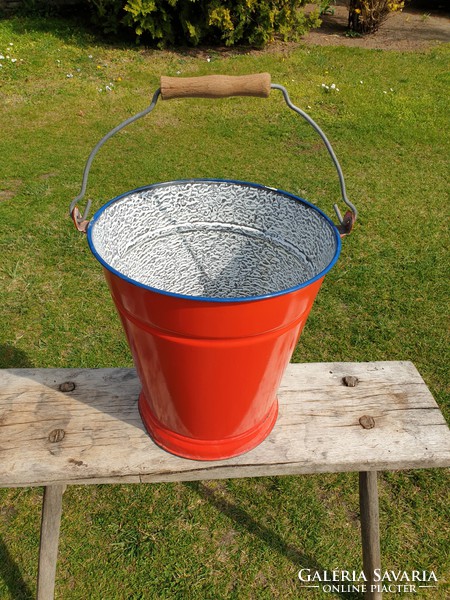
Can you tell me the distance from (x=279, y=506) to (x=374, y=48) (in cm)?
702

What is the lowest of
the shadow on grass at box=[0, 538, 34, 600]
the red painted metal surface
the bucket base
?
the shadow on grass at box=[0, 538, 34, 600]

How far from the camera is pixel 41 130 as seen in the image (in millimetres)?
4789

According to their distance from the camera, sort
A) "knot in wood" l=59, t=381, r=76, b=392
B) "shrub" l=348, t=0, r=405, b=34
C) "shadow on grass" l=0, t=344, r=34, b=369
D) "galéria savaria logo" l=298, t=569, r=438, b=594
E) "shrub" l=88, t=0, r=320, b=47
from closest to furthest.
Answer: "knot in wood" l=59, t=381, r=76, b=392 < "galéria savaria logo" l=298, t=569, r=438, b=594 < "shadow on grass" l=0, t=344, r=34, b=369 < "shrub" l=88, t=0, r=320, b=47 < "shrub" l=348, t=0, r=405, b=34

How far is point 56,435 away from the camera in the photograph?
155 cm

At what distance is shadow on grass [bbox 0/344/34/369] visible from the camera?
2.63m

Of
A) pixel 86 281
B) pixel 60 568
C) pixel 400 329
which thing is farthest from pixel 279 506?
pixel 86 281

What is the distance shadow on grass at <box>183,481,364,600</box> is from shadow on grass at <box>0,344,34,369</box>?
1131mm

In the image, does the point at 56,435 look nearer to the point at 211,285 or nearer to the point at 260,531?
the point at 211,285

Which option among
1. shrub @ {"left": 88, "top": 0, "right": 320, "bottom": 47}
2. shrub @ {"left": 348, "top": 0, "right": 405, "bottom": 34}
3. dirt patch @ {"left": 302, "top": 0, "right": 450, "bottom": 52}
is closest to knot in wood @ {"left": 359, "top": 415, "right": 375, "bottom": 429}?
shrub @ {"left": 88, "top": 0, "right": 320, "bottom": 47}

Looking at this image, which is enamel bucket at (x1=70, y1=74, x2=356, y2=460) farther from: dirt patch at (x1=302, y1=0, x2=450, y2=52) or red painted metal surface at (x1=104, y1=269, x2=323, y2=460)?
dirt patch at (x1=302, y1=0, x2=450, y2=52)

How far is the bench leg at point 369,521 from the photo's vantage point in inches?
64.2

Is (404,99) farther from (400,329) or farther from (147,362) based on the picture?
(147,362)

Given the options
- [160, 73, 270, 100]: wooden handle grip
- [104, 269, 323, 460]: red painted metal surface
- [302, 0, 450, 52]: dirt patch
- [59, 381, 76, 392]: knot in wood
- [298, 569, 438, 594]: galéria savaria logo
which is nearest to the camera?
[104, 269, 323, 460]: red painted metal surface

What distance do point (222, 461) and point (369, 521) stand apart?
57 centimetres
